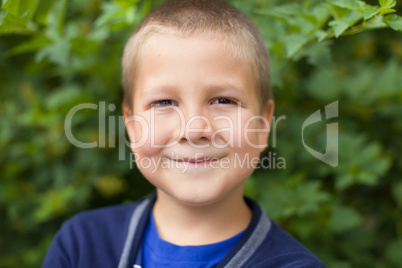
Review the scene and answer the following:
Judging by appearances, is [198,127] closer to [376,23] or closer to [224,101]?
[224,101]

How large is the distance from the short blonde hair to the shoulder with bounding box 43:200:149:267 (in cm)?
42

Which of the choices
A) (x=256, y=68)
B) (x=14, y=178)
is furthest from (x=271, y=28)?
(x=14, y=178)

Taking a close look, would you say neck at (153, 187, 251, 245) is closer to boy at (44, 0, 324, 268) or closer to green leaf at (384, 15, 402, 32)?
boy at (44, 0, 324, 268)

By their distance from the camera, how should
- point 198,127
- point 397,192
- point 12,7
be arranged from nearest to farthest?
point 198,127
point 12,7
point 397,192

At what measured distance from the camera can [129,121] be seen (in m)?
1.61

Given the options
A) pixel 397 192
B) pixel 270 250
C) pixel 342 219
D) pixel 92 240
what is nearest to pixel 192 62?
pixel 270 250

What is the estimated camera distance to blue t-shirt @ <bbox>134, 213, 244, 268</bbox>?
1.40 m

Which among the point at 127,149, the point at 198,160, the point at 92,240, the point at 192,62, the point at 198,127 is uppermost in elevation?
the point at 192,62

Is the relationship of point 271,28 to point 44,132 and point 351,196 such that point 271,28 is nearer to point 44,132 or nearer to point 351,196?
point 351,196

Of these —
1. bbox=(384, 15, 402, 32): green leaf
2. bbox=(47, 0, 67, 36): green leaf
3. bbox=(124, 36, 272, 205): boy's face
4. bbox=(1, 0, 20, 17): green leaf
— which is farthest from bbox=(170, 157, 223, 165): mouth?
bbox=(47, 0, 67, 36): green leaf

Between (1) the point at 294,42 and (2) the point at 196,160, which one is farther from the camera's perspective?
(1) the point at 294,42

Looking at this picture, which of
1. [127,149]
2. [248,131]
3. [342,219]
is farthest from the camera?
[127,149]

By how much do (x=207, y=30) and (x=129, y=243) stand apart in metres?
0.72

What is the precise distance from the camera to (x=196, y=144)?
4.43ft
